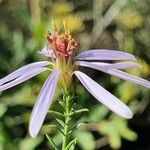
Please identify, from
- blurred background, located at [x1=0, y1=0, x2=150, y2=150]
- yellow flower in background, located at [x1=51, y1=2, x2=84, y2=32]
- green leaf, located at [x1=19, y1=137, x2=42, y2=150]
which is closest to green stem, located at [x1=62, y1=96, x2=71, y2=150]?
blurred background, located at [x1=0, y1=0, x2=150, y2=150]

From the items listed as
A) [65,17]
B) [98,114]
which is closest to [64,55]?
[98,114]

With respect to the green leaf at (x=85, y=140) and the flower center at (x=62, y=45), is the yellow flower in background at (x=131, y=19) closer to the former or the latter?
the green leaf at (x=85, y=140)

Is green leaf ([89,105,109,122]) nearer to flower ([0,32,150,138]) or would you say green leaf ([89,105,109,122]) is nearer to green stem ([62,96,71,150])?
flower ([0,32,150,138])

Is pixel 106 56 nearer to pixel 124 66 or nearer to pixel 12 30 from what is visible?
pixel 124 66

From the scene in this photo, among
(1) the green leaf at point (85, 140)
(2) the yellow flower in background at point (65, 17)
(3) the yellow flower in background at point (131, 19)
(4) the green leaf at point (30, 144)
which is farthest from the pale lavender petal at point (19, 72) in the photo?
(3) the yellow flower in background at point (131, 19)

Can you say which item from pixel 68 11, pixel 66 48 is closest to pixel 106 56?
pixel 66 48
